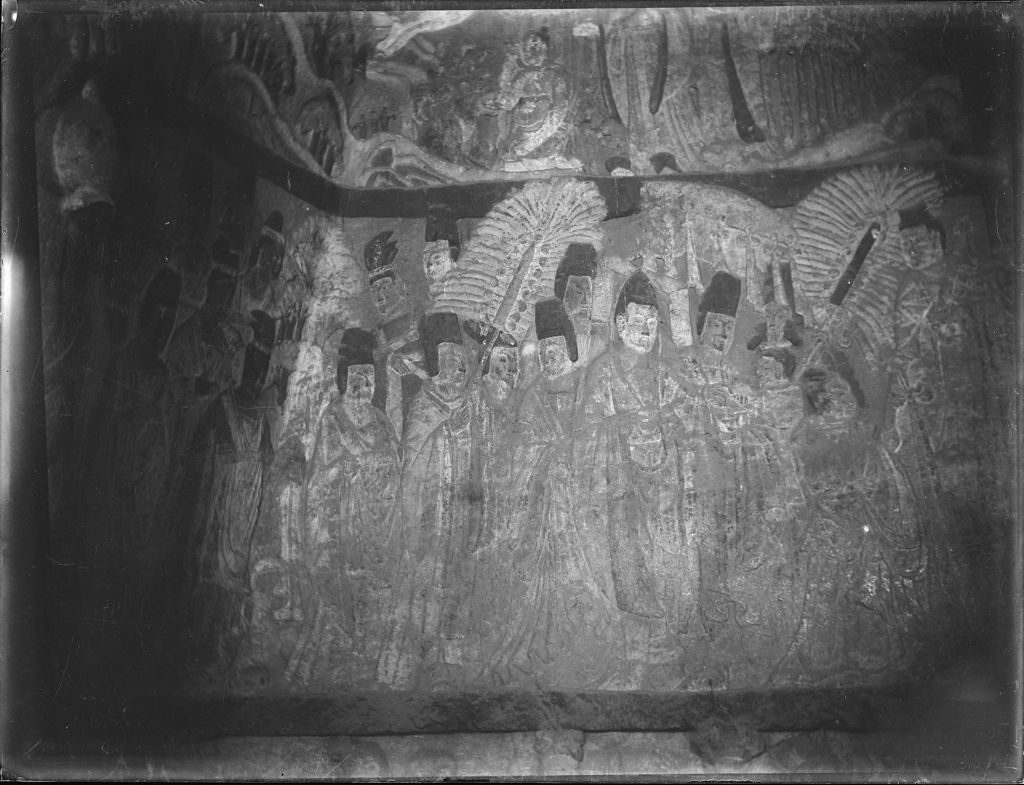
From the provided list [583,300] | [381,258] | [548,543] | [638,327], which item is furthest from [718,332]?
[381,258]

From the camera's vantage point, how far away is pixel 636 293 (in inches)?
143

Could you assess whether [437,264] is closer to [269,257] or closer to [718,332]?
[269,257]

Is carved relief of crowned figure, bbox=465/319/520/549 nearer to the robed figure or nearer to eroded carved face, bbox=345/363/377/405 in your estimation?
the robed figure

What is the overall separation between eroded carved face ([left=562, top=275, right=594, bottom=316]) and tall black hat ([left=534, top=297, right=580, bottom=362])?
0.11 ft

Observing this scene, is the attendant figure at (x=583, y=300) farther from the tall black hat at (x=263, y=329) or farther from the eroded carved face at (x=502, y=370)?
the tall black hat at (x=263, y=329)

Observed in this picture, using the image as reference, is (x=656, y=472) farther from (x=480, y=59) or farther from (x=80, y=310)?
(x=80, y=310)

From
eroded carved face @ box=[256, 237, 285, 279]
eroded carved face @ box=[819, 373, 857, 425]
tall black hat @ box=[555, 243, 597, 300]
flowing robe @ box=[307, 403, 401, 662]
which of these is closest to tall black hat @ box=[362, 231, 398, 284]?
eroded carved face @ box=[256, 237, 285, 279]

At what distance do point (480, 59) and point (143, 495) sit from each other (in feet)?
7.90

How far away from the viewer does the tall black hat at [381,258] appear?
367 cm

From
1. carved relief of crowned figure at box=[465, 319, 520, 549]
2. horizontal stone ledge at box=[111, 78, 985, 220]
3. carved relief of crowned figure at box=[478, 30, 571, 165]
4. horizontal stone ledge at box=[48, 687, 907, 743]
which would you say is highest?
carved relief of crowned figure at box=[478, 30, 571, 165]

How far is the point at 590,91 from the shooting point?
3689mm

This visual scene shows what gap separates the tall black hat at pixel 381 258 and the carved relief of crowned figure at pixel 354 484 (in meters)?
0.27

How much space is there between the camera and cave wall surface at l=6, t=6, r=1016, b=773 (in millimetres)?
3613

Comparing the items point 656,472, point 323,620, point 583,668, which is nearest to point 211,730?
point 323,620
